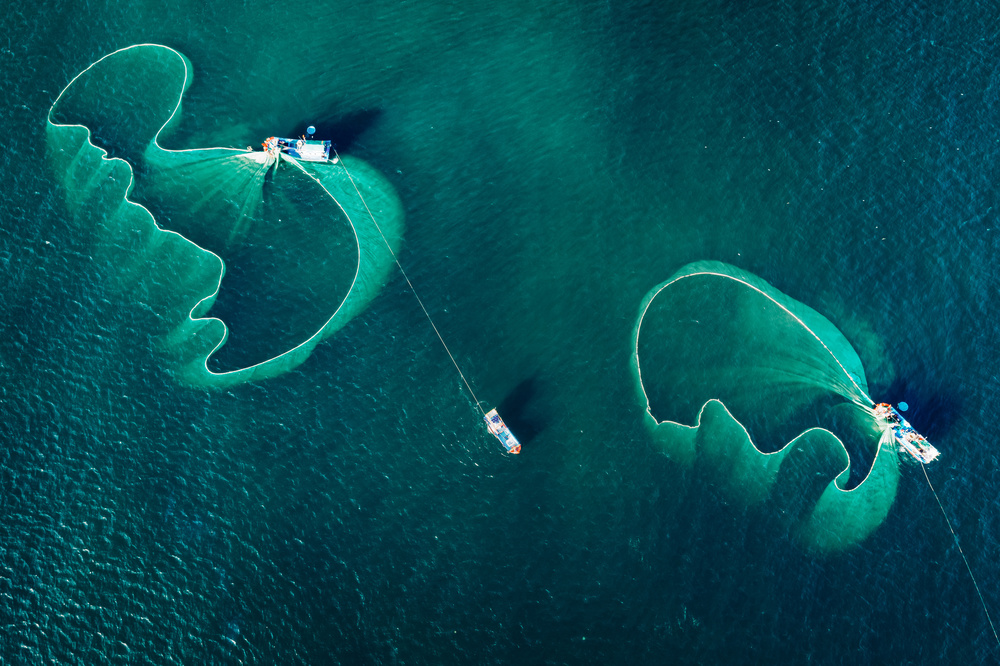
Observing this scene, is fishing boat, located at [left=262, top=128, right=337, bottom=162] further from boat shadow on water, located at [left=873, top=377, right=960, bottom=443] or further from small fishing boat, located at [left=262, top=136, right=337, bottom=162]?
boat shadow on water, located at [left=873, top=377, right=960, bottom=443]

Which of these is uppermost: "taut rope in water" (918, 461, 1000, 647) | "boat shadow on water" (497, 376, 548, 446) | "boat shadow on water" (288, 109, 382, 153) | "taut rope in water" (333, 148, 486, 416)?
"boat shadow on water" (288, 109, 382, 153)

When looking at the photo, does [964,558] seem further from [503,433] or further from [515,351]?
[515,351]

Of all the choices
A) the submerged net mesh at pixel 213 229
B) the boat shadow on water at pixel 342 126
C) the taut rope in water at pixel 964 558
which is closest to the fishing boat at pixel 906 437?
the taut rope in water at pixel 964 558

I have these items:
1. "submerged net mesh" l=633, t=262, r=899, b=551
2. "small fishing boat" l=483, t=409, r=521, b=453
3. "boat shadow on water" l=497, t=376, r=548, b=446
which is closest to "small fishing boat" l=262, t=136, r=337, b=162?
A: "boat shadow on water" l=497, t=376, r=548, b=446

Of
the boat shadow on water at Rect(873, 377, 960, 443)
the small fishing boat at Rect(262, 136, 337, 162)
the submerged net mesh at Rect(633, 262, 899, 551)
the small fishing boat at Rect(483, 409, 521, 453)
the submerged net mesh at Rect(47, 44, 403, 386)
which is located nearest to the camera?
the small fishing boat at Rect(483, 409, 521, 453)

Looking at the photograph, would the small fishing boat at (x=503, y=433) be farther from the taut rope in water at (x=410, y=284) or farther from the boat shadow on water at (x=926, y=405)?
the boat shadow on water at (x=926, y=405)

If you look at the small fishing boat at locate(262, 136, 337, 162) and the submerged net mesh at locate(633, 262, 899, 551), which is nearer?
the submerged net mesh at locate(633, 262, 899, 551)
